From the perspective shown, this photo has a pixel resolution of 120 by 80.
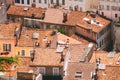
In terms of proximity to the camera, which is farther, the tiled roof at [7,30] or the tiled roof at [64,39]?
the tiled roof at [64,39]

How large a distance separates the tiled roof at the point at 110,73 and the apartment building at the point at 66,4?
38794 millimetres

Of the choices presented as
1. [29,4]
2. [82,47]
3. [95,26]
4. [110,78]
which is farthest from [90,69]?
[29,4]

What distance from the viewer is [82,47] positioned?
94.7 meters

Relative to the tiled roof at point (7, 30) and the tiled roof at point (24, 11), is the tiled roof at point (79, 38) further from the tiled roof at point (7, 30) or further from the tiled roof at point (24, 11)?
the tiled roof at point (7, 30)

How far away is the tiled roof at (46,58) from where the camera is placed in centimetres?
8779

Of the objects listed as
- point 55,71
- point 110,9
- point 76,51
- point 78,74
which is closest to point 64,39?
point 76,51

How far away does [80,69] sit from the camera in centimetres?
8450

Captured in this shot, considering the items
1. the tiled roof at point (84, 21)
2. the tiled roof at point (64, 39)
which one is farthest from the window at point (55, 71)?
the tiled roof at point (84, 21)

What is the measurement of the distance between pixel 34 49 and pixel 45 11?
85.2ft

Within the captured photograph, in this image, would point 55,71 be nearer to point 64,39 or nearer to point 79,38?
point 64,39

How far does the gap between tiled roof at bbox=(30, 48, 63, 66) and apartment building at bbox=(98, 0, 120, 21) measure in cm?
3073

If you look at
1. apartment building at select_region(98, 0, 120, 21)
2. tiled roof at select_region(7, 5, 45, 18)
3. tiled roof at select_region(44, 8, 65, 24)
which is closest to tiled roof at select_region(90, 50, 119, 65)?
tiled roof at select_region(44, 8, 65, 24)

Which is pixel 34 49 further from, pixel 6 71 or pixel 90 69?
pixel 6 71

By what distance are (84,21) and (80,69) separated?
97.1 feet
